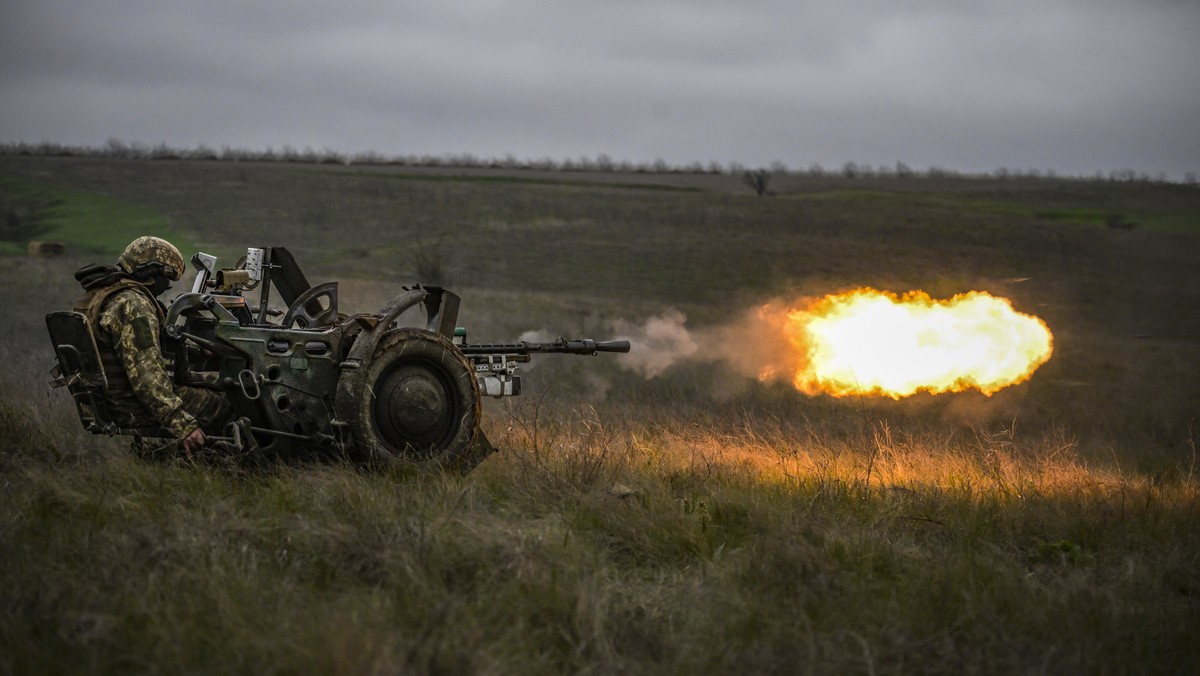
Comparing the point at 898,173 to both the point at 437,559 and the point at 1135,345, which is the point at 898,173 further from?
the point at 437,559

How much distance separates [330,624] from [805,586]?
3007 millimetres

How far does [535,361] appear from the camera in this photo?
2164 centimetres

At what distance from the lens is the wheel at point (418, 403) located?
8.48m

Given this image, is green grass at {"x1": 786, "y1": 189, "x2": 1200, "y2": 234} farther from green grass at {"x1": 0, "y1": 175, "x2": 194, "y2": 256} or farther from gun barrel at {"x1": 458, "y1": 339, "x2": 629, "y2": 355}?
gun barrel at {"x1": 458, "y1": 339, "x2": 629, "y2": 355}

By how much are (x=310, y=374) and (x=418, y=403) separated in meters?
0.87

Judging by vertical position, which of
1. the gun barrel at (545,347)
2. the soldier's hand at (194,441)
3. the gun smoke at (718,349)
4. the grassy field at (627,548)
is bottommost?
the gun smoke at (718,349)

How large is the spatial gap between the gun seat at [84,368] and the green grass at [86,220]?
82.0ft

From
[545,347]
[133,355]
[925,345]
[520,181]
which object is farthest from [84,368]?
[520,181]

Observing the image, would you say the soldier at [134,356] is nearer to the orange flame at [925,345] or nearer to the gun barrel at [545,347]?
the gun barrel at [545,347]

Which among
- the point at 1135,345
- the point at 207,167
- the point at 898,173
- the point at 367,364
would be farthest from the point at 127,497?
the point at 898,173

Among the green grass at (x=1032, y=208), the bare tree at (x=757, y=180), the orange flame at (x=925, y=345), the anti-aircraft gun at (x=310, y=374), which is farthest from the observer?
the bare tree at (x=757, y=180)

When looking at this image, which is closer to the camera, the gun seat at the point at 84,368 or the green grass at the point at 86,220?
the gun seat at the point at 84,368

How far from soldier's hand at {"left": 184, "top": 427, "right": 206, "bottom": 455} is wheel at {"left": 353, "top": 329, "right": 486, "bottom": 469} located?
1.13 m

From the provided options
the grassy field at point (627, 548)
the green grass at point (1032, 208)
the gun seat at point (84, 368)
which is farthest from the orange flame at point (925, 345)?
the green grass at point (1032, 208)
